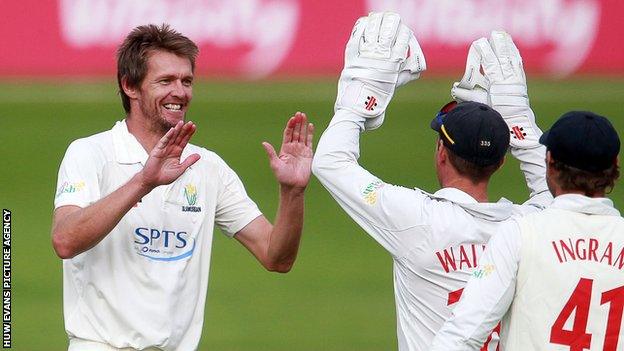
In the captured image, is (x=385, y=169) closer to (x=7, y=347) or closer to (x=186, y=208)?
(x=7, y=347)

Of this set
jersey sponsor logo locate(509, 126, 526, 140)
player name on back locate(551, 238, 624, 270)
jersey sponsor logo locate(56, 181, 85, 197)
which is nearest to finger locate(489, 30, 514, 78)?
jersey sponsor logo locate(509, 126, 526, 140)

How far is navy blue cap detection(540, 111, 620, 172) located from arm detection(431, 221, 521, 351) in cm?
30

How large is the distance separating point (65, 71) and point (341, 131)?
11.7 meters

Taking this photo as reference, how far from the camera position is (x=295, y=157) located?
5145 mm

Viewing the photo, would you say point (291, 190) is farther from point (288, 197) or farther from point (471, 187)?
point (471, 187)

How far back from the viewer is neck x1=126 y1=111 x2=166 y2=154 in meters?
5.28

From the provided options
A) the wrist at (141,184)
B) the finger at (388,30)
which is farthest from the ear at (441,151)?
the wrist at (141,184)

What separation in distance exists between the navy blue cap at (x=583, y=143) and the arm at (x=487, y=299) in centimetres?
30

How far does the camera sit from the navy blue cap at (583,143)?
159 inches

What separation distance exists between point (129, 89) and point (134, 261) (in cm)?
76

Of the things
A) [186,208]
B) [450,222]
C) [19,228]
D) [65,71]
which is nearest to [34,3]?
[65,71]

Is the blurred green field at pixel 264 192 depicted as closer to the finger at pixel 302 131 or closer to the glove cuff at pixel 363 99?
the finger at pixel 302 131

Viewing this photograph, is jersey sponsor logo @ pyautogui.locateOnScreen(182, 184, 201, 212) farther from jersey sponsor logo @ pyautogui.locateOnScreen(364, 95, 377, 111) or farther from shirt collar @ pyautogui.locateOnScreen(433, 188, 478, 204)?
shirt collar @ pyautogui.locateOnScreen(433, 188, 478, 204)

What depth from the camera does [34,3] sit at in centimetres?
1545
